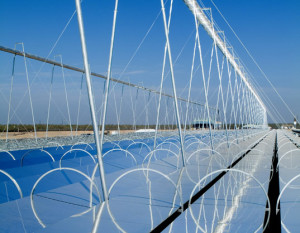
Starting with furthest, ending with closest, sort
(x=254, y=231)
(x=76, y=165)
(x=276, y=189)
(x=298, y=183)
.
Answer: (x=76, y=165) → (x=276, y=189) → (x=298, y=183) → (x=254, y=231)

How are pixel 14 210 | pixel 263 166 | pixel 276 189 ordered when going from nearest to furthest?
pixel 14 210, pixel 276 189, pixel 263 166

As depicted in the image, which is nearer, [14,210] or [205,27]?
[14,210]

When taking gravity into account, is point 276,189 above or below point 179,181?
below

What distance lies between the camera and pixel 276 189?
265 inches

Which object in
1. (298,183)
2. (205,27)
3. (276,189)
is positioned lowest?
(276,189)

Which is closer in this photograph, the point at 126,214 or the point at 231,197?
the point at 126,214

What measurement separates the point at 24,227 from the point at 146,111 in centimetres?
1883

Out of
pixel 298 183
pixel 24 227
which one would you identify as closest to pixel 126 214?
pixel 24 227

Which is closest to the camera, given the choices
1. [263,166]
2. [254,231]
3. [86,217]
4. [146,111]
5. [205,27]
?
[254,231]

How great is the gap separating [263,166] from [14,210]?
547cm

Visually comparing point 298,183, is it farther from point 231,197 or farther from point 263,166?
point 263,166

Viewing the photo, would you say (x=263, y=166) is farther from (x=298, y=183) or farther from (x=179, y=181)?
(x=179, y=181)

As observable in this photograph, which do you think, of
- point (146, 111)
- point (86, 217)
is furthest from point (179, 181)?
point (146, 111)

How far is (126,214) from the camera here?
10.4 feet
